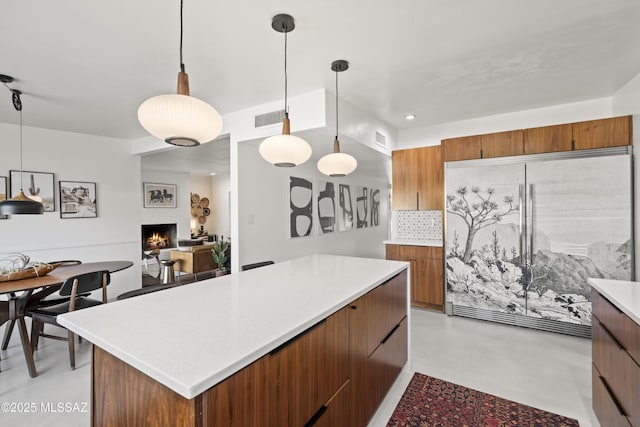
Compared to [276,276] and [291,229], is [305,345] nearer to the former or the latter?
[276,276]

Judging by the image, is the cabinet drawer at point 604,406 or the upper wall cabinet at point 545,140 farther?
the upper wall cabinet at point 545,140

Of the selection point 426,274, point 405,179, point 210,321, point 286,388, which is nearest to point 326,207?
point 405,179

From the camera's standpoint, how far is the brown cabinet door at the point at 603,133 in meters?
2.96

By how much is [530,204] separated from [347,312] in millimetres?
2867

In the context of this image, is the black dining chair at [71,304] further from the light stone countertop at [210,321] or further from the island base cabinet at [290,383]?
the island base cabinet at [290,383]

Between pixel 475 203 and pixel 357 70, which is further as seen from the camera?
pixel 475 203

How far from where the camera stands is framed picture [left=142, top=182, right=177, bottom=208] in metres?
7.33

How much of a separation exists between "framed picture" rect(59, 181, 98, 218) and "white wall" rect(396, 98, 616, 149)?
493 cm

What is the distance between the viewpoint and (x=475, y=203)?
3572 millimetres

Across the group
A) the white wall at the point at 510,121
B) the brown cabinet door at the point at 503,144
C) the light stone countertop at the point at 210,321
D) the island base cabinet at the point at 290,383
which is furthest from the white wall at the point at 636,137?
the island base cabinet at the point at 290,383

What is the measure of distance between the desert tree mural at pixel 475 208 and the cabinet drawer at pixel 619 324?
1.68 m

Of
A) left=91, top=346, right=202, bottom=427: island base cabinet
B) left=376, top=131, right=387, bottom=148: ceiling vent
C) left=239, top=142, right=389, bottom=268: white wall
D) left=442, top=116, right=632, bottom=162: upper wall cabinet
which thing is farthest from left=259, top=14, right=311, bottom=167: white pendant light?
left=442, top=116, right=632, bottom=162: upper wall cabinet

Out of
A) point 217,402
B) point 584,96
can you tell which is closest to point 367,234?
point 584,96

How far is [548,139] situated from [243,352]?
3.80 m
